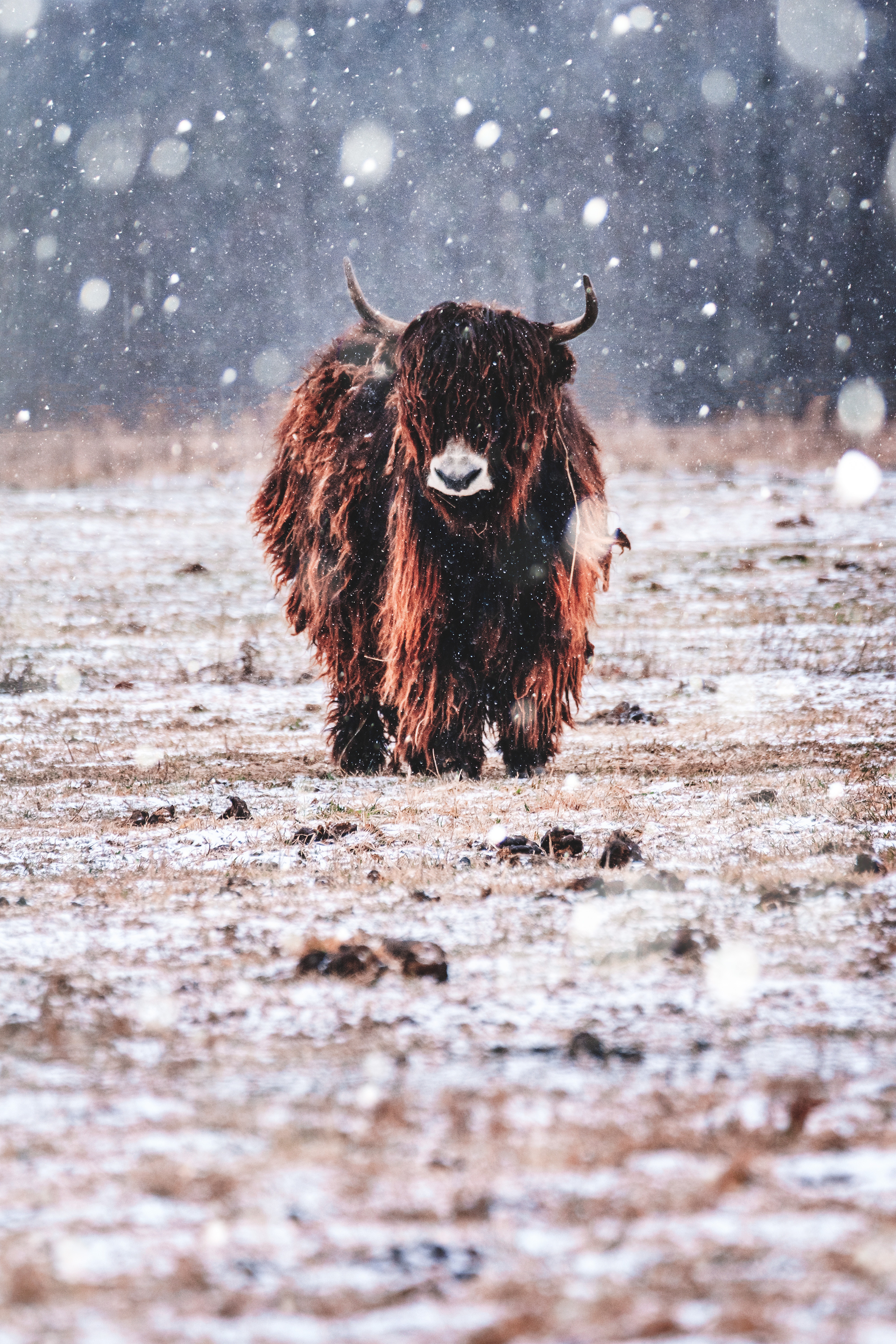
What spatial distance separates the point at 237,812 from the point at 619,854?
157 cm

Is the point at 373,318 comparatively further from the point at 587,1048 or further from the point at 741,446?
the point at 741,446

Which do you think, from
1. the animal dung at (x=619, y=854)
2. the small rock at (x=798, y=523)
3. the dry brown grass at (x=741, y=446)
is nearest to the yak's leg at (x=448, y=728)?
the animal dung at (x=619, y=854)

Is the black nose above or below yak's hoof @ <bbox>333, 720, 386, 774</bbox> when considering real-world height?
above

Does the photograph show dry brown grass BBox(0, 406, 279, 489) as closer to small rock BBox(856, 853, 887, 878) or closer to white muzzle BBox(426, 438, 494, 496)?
white muzzle BBox(426, 438, 494, 496)

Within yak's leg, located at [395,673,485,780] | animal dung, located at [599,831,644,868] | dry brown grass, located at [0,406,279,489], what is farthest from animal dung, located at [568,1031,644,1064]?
dry brown grass, located at [0,406,279,489]


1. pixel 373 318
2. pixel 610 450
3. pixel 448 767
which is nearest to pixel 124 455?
pixel 610 450

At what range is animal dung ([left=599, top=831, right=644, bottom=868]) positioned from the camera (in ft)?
12.5

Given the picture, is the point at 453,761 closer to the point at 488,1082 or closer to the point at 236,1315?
the point at 488,1082

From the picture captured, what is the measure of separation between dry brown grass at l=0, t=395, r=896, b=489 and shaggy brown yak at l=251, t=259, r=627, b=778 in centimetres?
1808

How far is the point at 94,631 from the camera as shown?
459 inches

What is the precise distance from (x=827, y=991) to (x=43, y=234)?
2604 inches

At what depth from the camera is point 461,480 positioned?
5.16 metres

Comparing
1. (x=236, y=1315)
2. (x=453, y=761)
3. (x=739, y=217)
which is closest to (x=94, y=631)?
(x=453, y=761)

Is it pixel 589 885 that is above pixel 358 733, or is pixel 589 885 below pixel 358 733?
above
